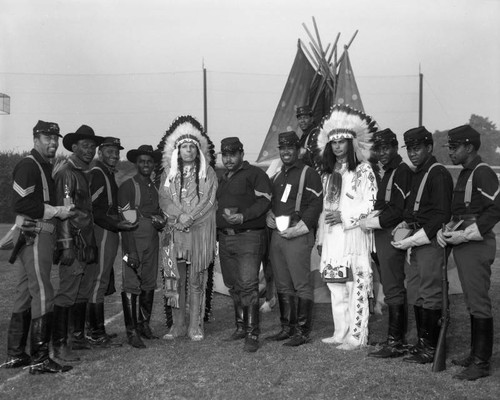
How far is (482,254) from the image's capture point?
4.86 meters

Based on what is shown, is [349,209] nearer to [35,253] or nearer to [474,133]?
[474,133]

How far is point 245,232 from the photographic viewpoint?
20.4 feet

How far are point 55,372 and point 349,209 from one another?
317 cm

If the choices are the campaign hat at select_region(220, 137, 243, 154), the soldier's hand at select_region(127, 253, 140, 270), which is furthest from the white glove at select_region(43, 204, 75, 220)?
the campaign hat at select_region(220, 137, 243, 154)

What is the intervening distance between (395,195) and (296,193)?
1.08m

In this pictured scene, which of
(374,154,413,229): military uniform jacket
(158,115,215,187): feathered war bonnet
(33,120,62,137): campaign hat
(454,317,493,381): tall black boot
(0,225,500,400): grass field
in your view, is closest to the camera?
(0,225,500,400): grass field

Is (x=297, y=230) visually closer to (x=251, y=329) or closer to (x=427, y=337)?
(x=251, y=329)

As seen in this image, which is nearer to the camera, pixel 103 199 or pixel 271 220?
pixel 103 199

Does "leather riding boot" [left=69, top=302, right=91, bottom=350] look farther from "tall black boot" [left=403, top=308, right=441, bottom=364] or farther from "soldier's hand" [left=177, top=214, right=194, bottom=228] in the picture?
"tall black boot" [left=403, top=308, right=441, bottom=364]

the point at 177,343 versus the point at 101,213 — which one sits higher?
the point at 101,213

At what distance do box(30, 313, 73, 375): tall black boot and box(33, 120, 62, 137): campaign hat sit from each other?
1602 mm

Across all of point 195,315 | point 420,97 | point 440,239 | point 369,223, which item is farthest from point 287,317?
point 420,97

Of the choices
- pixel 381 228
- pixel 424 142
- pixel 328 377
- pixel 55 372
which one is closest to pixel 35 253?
pixel 55 372

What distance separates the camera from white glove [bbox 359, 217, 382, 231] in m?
5.67
